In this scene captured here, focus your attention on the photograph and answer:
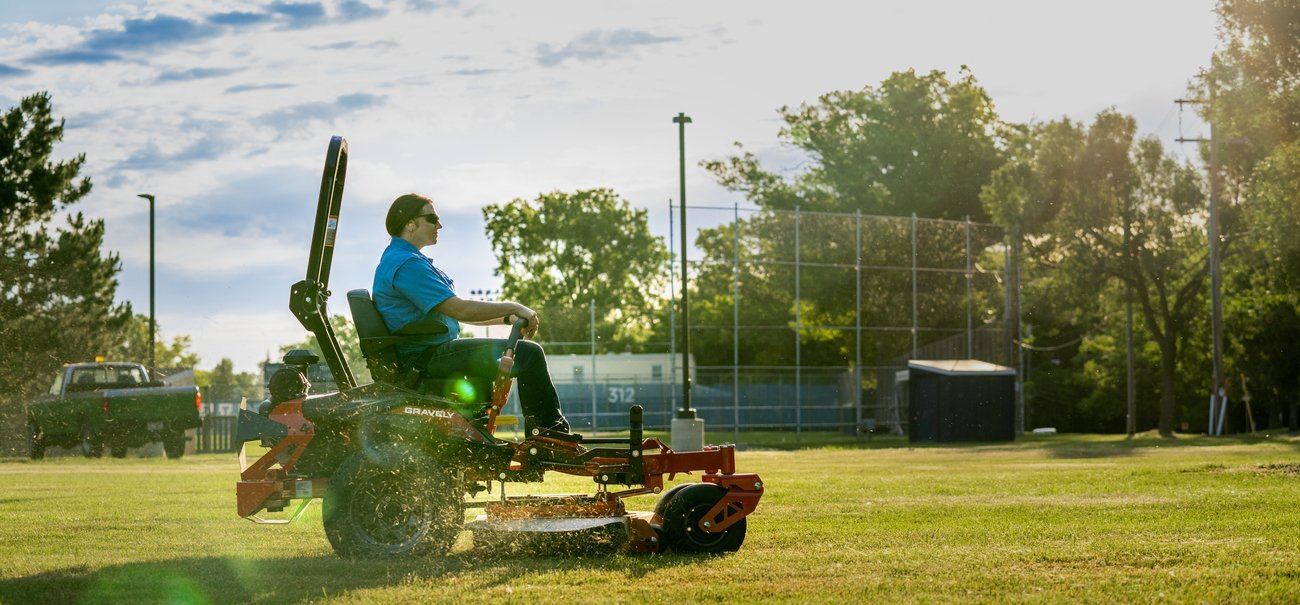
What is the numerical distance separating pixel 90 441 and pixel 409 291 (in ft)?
79.1

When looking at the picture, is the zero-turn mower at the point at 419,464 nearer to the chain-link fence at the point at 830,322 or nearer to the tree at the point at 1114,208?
the chain-link fence at the point at 830,322

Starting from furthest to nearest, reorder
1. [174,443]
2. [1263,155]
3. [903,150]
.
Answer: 1. [903,150]
2. [1263,155]
3. [174,443]

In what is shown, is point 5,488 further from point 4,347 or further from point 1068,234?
point 1068,234

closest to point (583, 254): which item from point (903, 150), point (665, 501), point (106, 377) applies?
point (903, 150)

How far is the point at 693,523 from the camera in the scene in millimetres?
9047

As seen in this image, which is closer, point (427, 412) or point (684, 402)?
point (427, 412)

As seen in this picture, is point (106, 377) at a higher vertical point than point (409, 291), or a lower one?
lower

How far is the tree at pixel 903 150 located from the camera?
227 ft

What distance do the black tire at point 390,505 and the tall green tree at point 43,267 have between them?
35732mm

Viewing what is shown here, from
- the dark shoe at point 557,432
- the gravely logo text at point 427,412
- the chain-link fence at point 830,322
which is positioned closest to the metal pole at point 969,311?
the chain-link fence at point 830,322

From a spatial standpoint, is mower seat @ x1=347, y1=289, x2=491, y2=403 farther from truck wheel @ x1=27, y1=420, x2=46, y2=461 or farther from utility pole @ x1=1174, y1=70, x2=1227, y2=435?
utility pole @ x1=1174, y1=70, x2=1227, y2=435

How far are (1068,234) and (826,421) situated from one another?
33.3 feet

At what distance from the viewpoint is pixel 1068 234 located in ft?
159

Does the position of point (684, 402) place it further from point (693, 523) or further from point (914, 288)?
point (693, 523)
